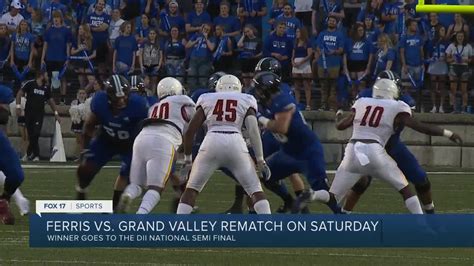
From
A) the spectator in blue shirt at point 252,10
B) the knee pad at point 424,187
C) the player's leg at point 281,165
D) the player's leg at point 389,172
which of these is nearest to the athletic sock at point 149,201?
the player's leg at point 281,165

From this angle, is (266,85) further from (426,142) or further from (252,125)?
(426,142)

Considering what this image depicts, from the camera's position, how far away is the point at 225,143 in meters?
12.6

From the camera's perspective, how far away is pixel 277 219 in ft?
37.3

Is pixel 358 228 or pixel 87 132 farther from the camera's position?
pixel 87 132

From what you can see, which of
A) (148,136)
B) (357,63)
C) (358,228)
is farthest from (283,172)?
(357,63)

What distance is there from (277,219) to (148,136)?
2200mm

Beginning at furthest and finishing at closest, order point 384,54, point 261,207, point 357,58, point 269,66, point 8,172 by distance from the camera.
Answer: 1. point 357,58
2. point 384,54
3. point 269,66
4. point 8,172
5. point 261,207

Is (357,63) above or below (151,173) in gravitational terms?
below

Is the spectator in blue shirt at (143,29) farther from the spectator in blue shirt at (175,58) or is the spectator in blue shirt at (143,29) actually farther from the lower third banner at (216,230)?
the lower third banner at (216,230)

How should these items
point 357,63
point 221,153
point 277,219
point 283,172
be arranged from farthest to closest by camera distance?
1. point 357,63
2. point 283,172
3. point 221,153
4. point 277,219

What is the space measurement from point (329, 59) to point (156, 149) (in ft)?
32.6

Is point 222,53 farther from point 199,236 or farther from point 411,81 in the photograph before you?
point 199,236

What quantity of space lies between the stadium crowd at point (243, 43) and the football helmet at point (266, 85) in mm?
8003
